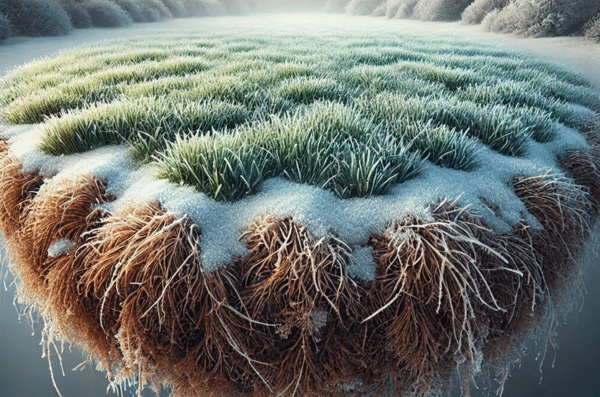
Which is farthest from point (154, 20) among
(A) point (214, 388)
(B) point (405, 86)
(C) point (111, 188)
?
(A) point (214, 388)

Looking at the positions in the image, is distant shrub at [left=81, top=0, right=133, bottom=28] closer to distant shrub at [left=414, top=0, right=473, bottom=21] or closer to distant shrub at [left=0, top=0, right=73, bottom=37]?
distant shrub at [left=0, top=0, right=73, bottom=37]

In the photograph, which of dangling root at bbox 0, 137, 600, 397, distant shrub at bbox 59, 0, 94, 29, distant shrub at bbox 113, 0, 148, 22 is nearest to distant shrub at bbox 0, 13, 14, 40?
distant shrub at bbox 59, 0, 94, 29

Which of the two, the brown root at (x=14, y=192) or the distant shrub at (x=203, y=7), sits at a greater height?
the brown root at (x=14, y=192)

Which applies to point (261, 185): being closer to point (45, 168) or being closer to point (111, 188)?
point (111, 188)

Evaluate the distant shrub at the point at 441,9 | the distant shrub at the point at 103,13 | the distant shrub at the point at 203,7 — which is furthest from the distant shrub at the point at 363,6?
the distant shrub at the point at 103,13

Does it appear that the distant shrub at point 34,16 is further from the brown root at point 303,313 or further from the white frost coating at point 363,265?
the white frost coating at point 363,265

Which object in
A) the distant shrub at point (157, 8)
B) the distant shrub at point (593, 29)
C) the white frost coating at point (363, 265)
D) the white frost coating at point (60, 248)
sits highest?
the distant shrub at point (593, 29)

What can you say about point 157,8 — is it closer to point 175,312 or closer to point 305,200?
point 305,200
